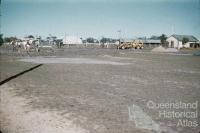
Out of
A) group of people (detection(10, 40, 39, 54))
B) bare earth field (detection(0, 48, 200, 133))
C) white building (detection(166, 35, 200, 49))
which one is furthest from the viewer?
white building (detection(166, 35, 200, 49))

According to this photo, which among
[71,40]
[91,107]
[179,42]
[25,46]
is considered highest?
[71,40]

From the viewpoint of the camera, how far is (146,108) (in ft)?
27.9

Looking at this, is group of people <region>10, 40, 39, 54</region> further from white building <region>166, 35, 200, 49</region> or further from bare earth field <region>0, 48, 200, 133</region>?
white building <region>166, 35, 200, 49</region>

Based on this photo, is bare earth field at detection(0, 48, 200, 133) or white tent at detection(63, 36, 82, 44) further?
white tent at detection(63, 36, 82, 44)

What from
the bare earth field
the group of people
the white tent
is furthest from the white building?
the bare earth field

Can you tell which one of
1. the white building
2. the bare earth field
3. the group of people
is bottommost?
the bare earth field

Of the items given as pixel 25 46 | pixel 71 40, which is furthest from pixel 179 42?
pixel 25 46

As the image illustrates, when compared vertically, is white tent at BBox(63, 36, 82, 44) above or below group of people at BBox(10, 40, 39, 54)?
above

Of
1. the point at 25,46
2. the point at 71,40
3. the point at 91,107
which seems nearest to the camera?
the point at 91,107

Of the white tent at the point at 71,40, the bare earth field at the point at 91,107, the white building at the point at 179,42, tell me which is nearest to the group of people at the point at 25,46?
the bare earth field at the point at 91,107

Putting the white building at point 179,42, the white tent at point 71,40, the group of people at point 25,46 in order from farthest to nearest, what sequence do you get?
the white tent at point 71,40 < the white building at point 179,42 < the group of people at point 25,46

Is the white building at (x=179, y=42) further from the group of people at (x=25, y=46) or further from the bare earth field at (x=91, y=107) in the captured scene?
the bare earth field at (x=91, y=107)

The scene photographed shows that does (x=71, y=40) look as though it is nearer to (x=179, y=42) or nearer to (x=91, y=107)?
Answer: (x=179, y=42)

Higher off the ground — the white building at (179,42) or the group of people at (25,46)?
the white building at (179,42)
